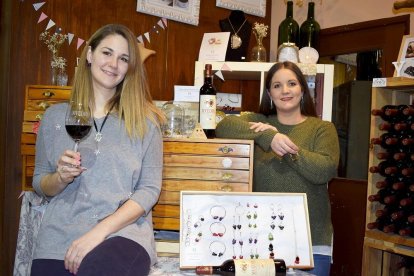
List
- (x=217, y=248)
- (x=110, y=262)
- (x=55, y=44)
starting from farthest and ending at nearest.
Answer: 1. (x=55, y=44)
2. (x=217, y=248)
3. (x=110, y=262)

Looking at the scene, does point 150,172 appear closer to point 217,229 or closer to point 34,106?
point 217,229

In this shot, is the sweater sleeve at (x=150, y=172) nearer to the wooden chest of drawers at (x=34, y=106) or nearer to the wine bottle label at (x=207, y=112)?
the wine bottle label at (x=207, y=112)

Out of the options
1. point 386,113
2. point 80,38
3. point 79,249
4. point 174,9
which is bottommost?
point 79,249

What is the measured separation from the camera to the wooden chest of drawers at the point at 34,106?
94.9 inches

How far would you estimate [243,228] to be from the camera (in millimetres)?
1781

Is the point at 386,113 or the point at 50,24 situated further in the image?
the point at 50,24

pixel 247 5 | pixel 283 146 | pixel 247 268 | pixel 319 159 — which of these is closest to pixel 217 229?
pixel 247 268

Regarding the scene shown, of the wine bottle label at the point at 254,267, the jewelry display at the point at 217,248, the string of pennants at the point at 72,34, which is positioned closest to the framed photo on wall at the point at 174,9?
the string of pennants at the point at 72,34

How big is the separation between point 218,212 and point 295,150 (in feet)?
1.48

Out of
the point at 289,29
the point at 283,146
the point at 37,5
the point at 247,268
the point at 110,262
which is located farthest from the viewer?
the point at 289,29

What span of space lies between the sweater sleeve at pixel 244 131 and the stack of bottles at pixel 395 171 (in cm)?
64

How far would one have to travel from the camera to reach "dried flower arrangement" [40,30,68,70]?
2760 millimetres

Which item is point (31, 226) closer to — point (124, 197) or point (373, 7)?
point (124, 197)

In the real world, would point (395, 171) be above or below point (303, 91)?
below
